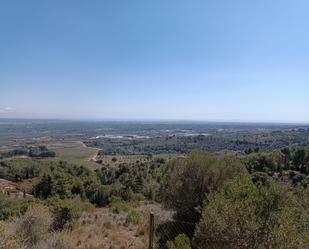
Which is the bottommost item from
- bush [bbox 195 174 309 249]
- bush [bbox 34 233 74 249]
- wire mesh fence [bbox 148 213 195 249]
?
wire mesh fence [bbox 148 213 195 249]

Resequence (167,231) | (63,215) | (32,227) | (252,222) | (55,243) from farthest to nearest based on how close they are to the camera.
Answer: (63,215) < (167,231) < (32,227) < (55,243) < (252,222)

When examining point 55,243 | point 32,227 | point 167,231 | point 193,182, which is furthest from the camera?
point 193,182

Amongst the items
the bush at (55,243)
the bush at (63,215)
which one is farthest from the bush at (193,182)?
the bush at (55,243)

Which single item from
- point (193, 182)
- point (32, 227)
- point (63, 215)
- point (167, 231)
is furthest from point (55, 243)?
point (193, 182)

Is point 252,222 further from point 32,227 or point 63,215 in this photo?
point 63,215

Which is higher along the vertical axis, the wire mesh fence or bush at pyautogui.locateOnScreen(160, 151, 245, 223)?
bush at pyautogui.locateOnScreen(160, 151, 245, 223)

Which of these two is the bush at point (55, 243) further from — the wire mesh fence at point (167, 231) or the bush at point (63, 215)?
the bush at point (63, 215)

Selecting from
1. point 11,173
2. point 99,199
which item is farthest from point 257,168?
point 11,173

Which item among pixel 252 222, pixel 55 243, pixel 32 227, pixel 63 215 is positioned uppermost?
pixel 252 222

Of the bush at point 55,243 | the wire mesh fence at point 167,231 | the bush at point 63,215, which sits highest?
the bush at point 55,243

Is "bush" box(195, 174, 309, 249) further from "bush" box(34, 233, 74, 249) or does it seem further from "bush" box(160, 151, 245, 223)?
"bush" box(160, 151, 245, 223)

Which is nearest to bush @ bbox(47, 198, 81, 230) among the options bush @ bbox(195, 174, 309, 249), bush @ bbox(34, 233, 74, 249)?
bush @ bbox(34, 233, 74, 249)

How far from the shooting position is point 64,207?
38.4ft

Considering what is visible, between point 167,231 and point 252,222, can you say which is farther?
point 167,231
